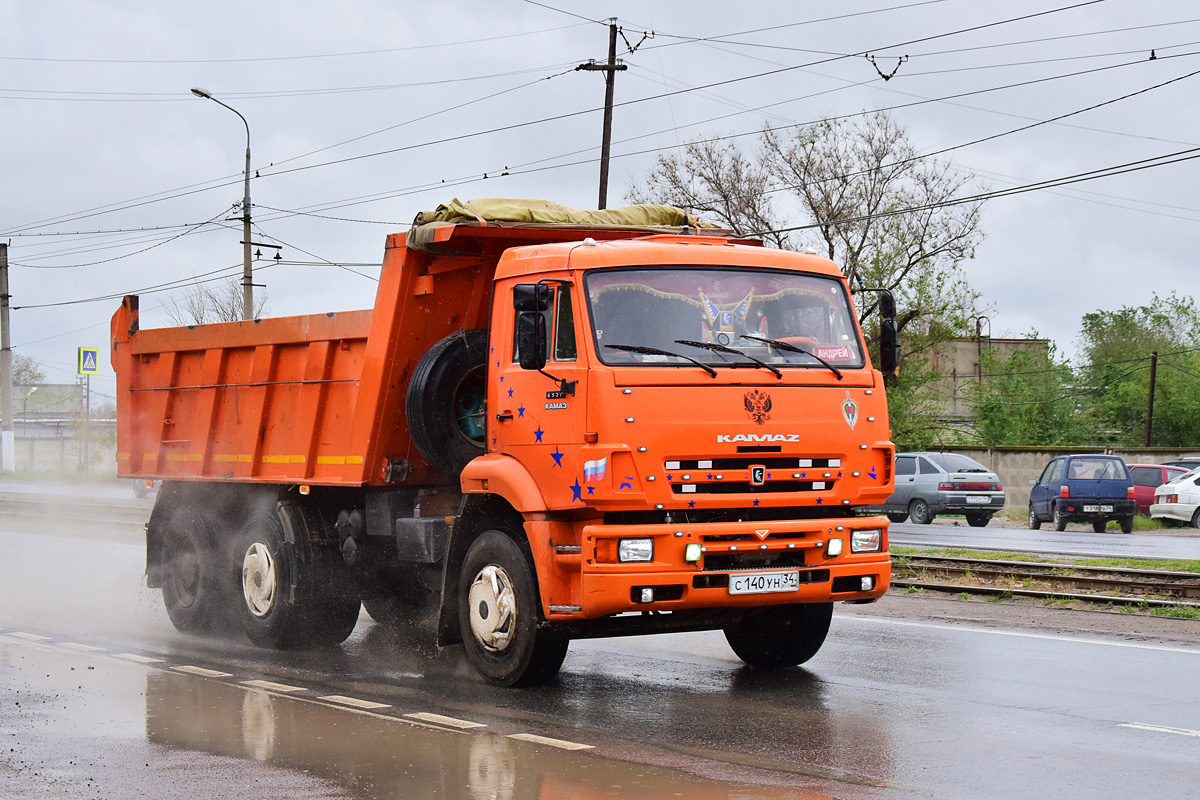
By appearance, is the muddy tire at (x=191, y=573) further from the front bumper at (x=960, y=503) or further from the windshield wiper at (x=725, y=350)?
the front bumper at (x=960, y=503)

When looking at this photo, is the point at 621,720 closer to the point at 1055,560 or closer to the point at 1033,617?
the point at 1033,617

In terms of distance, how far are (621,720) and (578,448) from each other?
5.06ft

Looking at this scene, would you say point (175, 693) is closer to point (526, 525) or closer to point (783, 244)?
point (526, 525)

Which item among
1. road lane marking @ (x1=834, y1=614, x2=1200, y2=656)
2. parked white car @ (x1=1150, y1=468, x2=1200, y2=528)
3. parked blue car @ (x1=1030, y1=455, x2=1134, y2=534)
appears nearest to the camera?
road lane marking @ (x1=834, y1=614, x2=1200, y2=656)

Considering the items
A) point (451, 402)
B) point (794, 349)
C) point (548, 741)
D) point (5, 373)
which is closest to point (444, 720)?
point (548, 741)

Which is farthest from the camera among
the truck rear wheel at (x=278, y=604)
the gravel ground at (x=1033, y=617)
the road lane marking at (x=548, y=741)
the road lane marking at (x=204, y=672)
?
the gravel ground at (x=1033, y=617)

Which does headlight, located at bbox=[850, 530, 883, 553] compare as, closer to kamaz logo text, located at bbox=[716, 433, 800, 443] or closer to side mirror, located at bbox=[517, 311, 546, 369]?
kamaz logo text, located at bbox=[716, 433, 800, 443]

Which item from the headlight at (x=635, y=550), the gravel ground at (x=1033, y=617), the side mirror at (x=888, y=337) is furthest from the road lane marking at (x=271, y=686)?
the gravel ground at (x=1033, y=617)

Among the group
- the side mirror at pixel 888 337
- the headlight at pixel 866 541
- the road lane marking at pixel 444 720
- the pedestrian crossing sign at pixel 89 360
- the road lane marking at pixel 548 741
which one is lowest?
the road lane marking at pixel 444 720

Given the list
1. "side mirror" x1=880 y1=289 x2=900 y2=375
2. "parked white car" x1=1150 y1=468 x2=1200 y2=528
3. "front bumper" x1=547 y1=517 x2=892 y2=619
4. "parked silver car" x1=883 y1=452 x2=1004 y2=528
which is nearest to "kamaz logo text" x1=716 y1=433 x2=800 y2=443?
"front bumper" x1=547 y1=517 x2=892 y2=619

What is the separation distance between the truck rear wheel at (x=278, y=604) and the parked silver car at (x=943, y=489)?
20.6 metres

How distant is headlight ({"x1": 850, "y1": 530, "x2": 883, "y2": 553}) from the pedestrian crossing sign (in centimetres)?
4975

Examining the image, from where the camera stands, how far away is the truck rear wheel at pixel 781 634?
30.6 feet

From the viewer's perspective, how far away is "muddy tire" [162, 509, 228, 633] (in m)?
11.7
